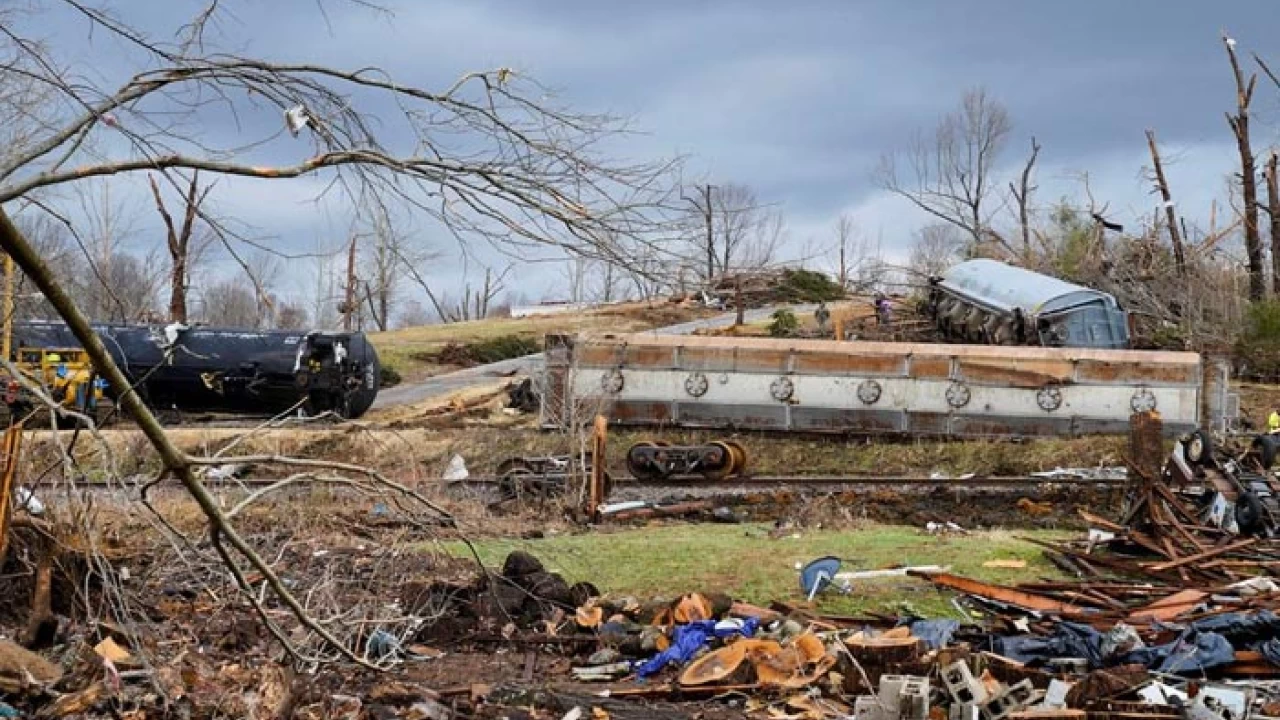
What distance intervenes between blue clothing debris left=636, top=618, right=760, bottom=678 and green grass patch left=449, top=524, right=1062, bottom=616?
53.2 inches

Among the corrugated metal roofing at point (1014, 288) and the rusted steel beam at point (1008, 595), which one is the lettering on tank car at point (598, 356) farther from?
the rusted steel beam at point (1008, 595)

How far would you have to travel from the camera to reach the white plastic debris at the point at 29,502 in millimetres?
8984

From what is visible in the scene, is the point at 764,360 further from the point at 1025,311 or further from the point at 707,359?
the point at 1025,311

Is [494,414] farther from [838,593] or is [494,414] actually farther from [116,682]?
[116,682]

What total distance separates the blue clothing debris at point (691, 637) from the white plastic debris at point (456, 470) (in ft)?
29.3

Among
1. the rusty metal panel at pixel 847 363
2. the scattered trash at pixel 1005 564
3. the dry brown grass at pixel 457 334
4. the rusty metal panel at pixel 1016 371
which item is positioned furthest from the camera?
the dry brown grass at pixel 457 334

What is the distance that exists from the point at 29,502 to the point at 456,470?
1151cm

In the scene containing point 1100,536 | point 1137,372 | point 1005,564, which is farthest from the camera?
point 1137,372

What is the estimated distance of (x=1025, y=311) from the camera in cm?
2788

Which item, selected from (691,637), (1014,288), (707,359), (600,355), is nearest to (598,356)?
(600,355)

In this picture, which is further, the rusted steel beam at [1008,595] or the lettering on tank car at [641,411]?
the lettering on tank car at [641,411]

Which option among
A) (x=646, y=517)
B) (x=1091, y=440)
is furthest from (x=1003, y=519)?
(x=1091, y=440)

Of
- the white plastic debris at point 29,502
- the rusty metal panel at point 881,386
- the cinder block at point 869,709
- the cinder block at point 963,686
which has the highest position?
A: the rusty metal panel at point 881,386

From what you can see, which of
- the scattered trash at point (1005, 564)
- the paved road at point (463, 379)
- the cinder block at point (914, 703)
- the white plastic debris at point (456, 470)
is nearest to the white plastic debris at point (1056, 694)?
the cinder block at point (914, 703)
